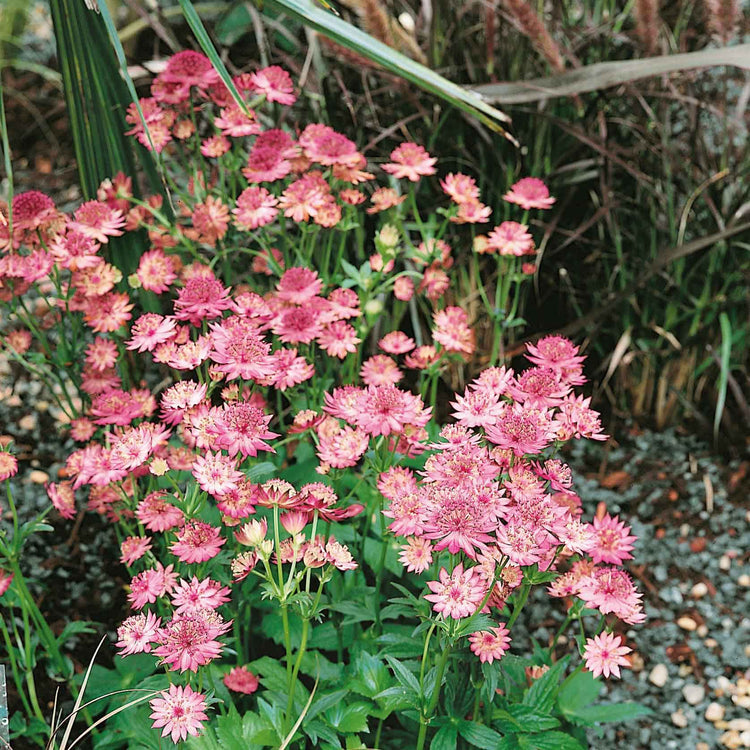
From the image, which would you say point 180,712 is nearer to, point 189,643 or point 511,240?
point 189,643

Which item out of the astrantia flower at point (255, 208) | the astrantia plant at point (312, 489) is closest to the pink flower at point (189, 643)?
the astrantia plant at point (312, 489)

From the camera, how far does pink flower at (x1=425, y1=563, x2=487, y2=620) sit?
943 mm

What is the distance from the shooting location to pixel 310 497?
1.04m

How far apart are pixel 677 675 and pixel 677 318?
798 mm

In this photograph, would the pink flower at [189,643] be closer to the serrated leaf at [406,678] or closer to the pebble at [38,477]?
the serrated leaf at [406,678]

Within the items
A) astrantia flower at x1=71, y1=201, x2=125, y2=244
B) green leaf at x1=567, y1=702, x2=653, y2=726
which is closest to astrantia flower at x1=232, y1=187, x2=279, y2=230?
astrantia flower at x1=71, y1=201, x2=125, y2=244

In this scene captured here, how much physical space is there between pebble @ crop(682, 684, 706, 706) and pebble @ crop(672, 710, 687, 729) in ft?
0.11

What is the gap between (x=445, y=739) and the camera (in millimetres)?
1107

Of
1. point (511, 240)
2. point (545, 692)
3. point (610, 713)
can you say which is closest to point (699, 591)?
point (610, 713)

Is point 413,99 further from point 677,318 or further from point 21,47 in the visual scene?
point 21,47

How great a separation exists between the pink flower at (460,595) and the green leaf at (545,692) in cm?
35

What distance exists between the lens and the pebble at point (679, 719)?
1.70 m

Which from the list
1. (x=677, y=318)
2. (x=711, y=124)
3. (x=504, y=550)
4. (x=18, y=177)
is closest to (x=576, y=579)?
(x=504, y=550)

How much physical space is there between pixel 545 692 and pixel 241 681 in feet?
1.34
